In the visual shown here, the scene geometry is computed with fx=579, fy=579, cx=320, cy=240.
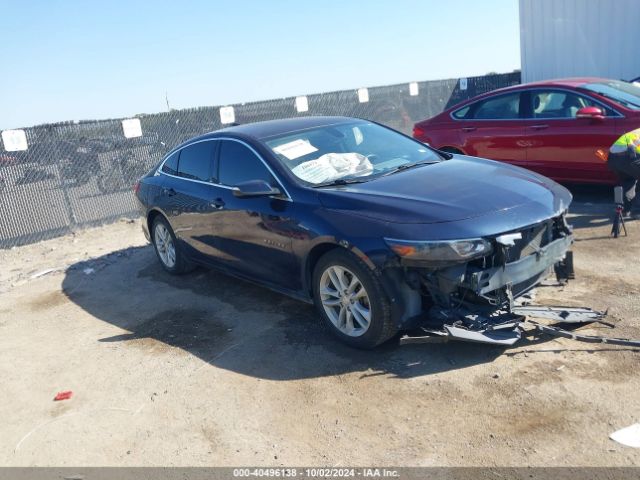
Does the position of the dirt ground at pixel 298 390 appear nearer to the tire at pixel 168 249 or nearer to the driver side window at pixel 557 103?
the tire at pixel 168 249

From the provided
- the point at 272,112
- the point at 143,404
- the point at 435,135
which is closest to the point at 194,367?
the point at 143,404

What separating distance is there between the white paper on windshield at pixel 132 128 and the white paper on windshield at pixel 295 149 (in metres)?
6.94

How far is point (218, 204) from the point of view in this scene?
554 cm

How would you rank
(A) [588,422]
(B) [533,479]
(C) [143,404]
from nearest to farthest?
(B) [533,479], (A) [588,422], (C) [143,404]

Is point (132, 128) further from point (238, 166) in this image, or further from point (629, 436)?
point (629, 436)

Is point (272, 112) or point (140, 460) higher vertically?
point (272, 112)

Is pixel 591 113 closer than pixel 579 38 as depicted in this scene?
Yes

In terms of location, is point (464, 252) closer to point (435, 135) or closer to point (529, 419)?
point (529, 419)

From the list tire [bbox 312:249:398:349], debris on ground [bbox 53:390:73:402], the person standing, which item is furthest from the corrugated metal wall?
debris on ground [bbox 53:390:73:402]

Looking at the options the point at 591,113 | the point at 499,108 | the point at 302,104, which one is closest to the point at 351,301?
the point at 591,113

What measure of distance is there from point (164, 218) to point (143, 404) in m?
3.00

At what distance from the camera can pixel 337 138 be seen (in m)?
5.38

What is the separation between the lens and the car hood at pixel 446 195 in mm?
3975

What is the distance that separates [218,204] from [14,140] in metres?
5.98
